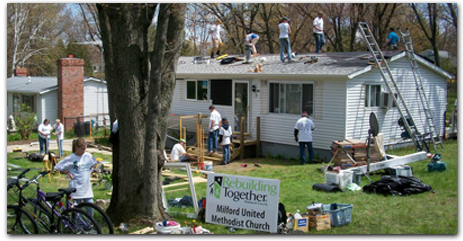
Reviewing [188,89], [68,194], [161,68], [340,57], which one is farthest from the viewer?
[188,89]

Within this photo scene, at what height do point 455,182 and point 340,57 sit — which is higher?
→ point 340,57

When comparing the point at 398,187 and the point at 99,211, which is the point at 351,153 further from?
the point at 99,211

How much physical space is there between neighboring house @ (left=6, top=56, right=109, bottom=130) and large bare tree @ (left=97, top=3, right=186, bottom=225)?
2032 centimetres

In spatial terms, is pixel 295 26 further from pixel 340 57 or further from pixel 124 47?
pixel 124 47

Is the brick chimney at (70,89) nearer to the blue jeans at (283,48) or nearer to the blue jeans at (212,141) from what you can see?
the blue jeans at (212,141)

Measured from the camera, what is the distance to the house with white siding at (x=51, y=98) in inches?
1099

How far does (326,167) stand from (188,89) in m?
9.17

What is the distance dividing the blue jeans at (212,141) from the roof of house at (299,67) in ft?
8.18

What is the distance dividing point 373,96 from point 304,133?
10.0 feet

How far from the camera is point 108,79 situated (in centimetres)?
840

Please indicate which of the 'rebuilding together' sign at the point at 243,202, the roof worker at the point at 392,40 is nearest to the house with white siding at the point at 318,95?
the roof worker at the point at 392,40

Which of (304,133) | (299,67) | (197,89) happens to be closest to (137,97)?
Result: (304,133)
